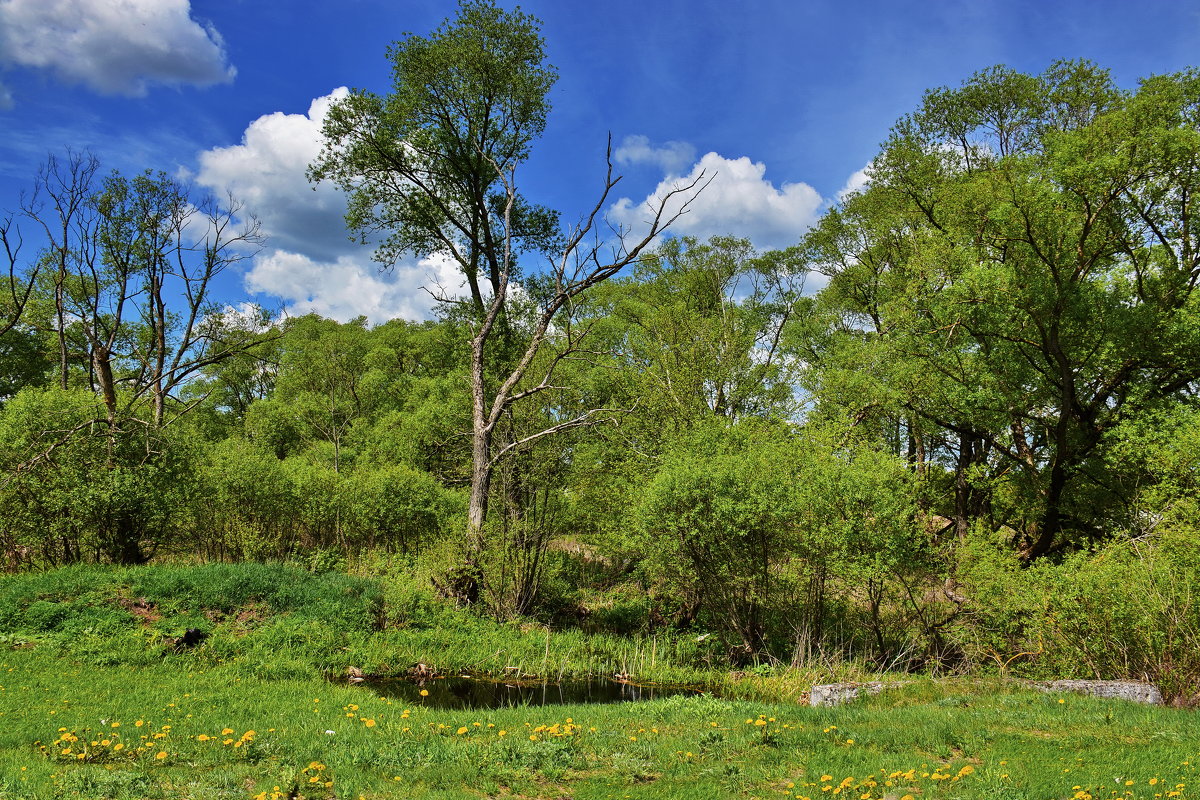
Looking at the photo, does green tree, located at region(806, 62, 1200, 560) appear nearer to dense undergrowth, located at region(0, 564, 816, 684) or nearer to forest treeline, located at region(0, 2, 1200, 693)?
forest treeline, located at region(0, 2, 1200, 693)

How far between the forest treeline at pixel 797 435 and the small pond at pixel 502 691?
2759 mm

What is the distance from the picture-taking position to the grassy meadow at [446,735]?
17.9 ft

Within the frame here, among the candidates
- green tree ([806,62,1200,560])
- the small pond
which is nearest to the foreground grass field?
the small pond

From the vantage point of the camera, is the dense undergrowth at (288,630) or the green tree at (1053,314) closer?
the dense undergrowth at (288,630)

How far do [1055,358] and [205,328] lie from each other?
76.0ft

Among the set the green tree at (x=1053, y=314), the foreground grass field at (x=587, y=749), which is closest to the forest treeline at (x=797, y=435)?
the green tree at (x=1053, y=314)

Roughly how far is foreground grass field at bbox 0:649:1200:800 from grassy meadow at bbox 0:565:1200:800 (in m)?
0.03

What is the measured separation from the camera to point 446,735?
7324mm

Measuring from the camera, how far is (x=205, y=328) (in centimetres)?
2034

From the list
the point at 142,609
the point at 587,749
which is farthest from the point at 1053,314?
the point at 142,609

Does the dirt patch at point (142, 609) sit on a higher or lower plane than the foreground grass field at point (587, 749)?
higher

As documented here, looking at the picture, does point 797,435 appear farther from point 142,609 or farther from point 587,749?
point 142,609

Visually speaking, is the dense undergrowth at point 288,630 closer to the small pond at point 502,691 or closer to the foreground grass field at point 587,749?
the small pond at point 502,691

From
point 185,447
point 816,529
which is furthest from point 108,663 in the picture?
point 816,529
